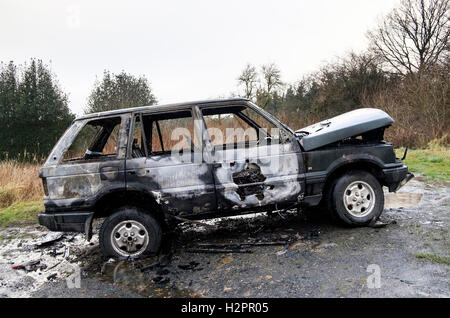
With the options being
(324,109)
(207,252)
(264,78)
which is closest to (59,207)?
(207,252)

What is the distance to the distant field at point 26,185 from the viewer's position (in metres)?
6.59

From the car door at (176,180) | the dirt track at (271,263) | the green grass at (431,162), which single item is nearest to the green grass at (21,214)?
the dirt track at (271,263)

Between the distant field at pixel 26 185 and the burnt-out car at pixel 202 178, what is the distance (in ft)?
11.2

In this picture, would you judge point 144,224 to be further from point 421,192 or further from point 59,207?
point 421,192

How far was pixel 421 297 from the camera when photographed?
8.41 feet

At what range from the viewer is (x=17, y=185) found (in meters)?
8.22

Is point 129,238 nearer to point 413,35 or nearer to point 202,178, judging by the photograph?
point 202,178

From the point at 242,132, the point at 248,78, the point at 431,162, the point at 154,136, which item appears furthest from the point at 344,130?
the point at 248,78

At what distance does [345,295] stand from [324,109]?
22.6 metres

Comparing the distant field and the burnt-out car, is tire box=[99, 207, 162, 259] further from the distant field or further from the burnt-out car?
the distant field

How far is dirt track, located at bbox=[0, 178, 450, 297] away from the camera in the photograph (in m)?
2.92

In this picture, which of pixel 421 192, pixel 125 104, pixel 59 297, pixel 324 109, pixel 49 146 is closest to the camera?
pixel 59 297

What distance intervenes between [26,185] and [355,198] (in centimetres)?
843

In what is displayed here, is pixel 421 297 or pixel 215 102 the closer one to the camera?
pixel 421 297
